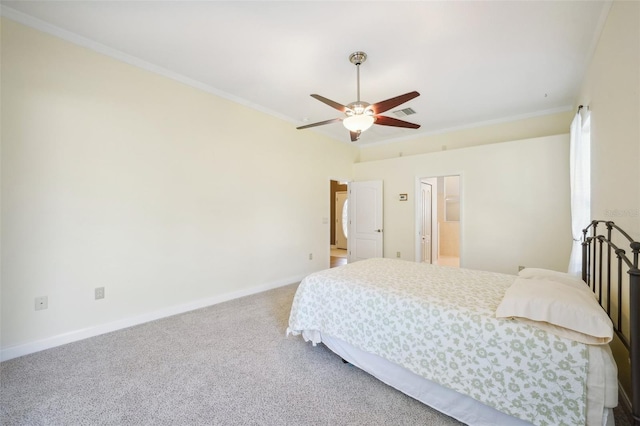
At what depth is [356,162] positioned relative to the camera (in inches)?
251

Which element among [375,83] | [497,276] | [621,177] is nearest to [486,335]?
[497,276]

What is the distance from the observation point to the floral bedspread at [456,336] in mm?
1354

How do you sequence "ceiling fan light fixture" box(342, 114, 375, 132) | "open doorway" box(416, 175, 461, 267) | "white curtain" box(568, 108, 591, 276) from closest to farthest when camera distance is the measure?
"ceiling fan light fixture" box(342, 114, 375, 132) < "white curtain" box(568, 108, 591, 276) < "open doorway" box(416, 175, 461, 267)

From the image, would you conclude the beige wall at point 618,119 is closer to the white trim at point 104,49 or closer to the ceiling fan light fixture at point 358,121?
the ceiling fan light fixture at point 358,121

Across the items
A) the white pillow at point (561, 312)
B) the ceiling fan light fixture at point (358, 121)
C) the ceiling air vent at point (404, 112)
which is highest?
the ceiling air vent at point (404, 112)

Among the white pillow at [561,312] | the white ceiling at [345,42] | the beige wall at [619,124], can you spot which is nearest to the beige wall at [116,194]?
the white ceiling at [345,42]

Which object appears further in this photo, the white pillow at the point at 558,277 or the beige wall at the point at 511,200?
the beige wall at the point at 511,200

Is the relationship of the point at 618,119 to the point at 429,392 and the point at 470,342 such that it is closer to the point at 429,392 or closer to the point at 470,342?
the point at 470,342

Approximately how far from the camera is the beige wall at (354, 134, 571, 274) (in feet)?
12.9

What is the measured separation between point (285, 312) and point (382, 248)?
299 centimetres

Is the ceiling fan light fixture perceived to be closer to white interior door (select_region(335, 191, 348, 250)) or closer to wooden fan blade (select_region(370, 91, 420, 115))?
wooden fan blade (select_region(370, 91, 420, 115))

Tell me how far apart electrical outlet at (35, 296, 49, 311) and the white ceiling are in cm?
250

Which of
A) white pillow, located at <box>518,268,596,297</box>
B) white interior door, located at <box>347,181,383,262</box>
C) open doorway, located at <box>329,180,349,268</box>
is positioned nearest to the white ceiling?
white pillow, located at <box>518,268,596,297</box>

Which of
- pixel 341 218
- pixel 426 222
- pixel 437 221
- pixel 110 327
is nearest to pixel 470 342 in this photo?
pixel 110 327
